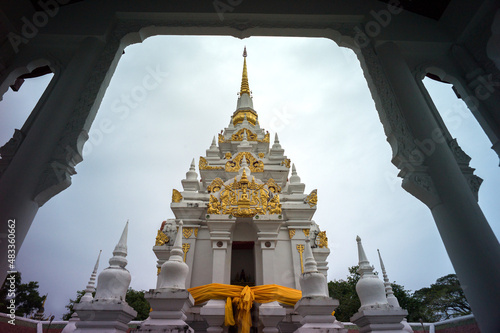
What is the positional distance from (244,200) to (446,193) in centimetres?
620

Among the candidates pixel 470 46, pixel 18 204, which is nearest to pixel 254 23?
pixel 470 46

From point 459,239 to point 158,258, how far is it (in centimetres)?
860

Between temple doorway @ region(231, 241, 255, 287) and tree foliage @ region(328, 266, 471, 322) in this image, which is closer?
temple doorway @ region(231, 241, 255, 287)

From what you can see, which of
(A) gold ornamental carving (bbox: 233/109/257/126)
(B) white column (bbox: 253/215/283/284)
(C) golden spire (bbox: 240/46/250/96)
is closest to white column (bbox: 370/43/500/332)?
(B) white column (bbox: 253/215/283/284)

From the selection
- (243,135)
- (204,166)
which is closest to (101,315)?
(204,166)

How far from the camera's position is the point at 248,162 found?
454 inches

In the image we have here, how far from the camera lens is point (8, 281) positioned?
128 inches

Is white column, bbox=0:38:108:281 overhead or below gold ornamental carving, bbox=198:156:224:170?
below

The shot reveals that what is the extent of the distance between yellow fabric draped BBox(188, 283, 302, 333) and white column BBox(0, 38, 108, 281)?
4.55m

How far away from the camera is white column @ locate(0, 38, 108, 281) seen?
2.84 metres

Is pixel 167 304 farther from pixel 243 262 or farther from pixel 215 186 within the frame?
pixel 243 262

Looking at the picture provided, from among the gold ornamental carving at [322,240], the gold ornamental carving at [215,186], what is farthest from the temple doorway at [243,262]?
the gold ornamental carving at [322,240]

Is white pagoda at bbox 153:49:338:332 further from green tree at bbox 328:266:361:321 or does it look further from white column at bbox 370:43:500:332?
green tree at bbox 328:266:361:321

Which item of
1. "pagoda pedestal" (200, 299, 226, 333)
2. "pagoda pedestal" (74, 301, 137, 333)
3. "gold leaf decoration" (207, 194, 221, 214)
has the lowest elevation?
"pagoda pedestal" (74, 301, 137, 333)
